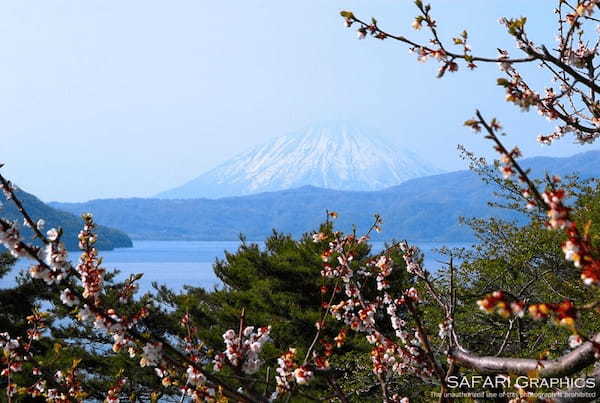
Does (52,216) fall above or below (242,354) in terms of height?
above

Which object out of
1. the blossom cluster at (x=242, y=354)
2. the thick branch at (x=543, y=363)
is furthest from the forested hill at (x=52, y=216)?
the thick branch at (x=543, y=363)

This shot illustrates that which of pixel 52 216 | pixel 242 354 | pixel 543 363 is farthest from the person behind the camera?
A: pixel 52 216

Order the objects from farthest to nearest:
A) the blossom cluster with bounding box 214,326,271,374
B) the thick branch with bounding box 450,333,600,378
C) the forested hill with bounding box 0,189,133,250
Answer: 1. the forested hill with bounding box 0,189,133,250
2. the blossom cluster with bounding box 214,326,271,374
3. the thick branch with bounding box 450,333,600,378

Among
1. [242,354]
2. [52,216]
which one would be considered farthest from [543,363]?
[52,216]

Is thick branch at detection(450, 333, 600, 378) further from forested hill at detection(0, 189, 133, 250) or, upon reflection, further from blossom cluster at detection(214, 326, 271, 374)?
forested hill at detection(0, 189, 133, 250)

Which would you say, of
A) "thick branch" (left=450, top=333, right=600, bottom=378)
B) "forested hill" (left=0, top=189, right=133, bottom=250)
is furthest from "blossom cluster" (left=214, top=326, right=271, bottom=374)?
"forested hill" (left=0, top=189, right=133, bottom=250)

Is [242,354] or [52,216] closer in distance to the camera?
[242,354]

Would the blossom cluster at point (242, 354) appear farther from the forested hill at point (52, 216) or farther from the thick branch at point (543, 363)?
the forested hill at point (52, 216)

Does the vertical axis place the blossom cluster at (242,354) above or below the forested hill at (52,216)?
below

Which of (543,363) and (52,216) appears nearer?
(543,363)

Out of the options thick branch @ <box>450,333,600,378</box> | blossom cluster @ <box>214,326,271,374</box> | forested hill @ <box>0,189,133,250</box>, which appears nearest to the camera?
thick branch @ <box>450,333,600,378</box>

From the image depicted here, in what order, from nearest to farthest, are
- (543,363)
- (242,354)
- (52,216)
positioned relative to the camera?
(543,363)
(242,354)
(52,216)

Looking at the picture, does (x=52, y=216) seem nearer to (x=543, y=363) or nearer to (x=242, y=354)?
(x=242, y=354)

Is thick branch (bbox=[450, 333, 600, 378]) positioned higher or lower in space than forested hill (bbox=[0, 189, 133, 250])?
lower
